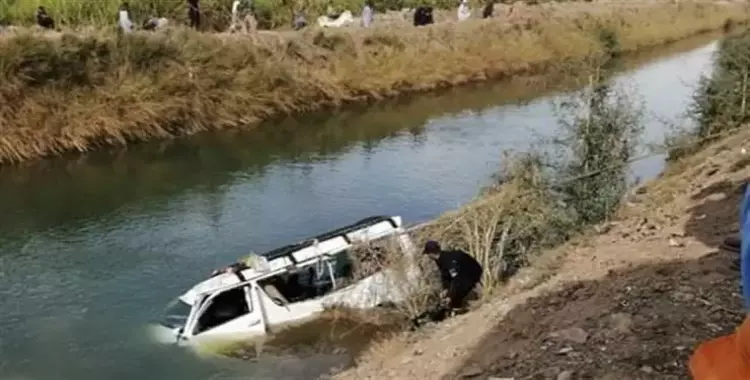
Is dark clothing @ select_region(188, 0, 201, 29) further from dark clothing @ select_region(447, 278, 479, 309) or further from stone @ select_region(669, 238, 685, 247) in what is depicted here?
stone @ select_region(669, 238, 685, 247)

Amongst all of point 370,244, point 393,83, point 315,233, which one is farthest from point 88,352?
point 393,83

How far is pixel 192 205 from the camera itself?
2014cm

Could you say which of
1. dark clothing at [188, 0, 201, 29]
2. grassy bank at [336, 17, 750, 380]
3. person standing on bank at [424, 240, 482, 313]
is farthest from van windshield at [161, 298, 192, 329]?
dark clothing at [188, 0, 201, 29]

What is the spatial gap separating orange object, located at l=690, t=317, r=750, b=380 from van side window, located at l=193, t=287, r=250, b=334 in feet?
33.8

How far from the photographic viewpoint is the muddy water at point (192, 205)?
1330cm

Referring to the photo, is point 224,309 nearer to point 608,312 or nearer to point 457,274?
point 457,274

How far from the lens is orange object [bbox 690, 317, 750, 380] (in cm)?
362

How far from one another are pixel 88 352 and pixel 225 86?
16948 millimetres

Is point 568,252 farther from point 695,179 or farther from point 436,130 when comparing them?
point 436,130

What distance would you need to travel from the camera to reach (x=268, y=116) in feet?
98.6

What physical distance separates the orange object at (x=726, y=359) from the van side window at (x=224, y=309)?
10291 mm

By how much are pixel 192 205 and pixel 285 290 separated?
6452 millimetres

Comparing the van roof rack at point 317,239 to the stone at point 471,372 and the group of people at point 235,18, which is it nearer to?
the stone at point 471,372

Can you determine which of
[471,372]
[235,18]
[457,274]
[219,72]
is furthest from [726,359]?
[235,18]
